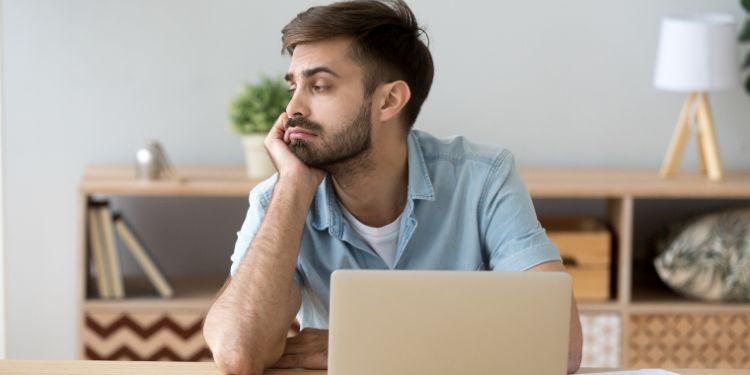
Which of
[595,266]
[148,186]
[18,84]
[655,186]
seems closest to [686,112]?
[655,186]

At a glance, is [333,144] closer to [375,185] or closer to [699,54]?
[375,185]

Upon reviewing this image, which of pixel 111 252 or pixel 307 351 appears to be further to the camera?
pixel 111 252

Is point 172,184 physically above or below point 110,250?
above

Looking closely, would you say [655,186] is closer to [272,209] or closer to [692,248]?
[692,248]

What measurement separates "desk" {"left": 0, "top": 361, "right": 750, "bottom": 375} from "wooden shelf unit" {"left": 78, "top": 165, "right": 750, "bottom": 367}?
4.26ft

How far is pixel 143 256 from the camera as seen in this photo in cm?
321

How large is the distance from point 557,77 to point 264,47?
851 millimetres

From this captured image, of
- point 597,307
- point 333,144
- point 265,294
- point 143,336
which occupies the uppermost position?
point 333,144

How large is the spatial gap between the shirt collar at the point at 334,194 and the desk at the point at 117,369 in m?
0.36

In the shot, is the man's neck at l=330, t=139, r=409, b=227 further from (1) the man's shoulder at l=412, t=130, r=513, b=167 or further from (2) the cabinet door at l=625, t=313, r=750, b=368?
(2) the cabinet door at l=625, t=313, r=750, b=368

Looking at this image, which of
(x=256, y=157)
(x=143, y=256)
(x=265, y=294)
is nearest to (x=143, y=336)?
(x=143, y=256)

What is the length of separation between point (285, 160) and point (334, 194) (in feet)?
0.36

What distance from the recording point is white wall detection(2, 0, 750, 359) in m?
3.38

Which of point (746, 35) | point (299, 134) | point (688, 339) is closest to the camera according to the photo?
point (299, 134)
